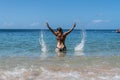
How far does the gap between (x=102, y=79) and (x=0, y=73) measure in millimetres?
3221

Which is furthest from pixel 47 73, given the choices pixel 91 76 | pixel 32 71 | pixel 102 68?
pixel 102 68

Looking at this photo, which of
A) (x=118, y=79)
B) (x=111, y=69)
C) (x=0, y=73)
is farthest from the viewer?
(x=111, y=69)

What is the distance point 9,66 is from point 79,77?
10.0 ft

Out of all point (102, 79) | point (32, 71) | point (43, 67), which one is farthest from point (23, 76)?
point (102, 79)

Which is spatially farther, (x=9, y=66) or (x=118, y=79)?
(x=9, y=66)

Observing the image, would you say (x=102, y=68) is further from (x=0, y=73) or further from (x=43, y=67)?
(x=0, y=73)

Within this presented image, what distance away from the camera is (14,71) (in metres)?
9.42

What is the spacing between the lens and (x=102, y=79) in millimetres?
8258

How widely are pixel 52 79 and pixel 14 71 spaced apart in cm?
169

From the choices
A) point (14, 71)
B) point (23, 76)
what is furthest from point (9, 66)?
point (23, 76)

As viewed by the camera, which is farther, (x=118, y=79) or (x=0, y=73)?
(x=0, y=73)

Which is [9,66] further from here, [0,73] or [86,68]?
[86,68]

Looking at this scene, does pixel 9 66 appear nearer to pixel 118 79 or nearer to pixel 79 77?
pixel 79 77

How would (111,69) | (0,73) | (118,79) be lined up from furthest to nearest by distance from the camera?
(111,69) → (0,73) → (118,79)
